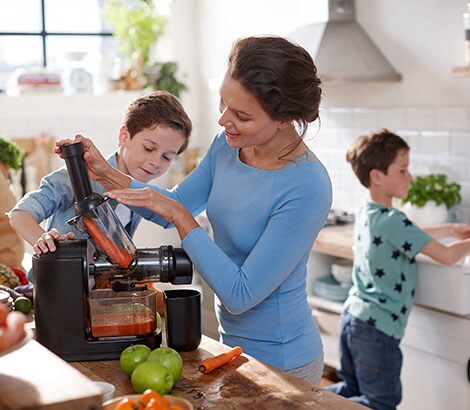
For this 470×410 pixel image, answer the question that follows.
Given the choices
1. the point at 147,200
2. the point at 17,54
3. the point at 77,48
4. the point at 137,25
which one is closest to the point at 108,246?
the point at 147,200

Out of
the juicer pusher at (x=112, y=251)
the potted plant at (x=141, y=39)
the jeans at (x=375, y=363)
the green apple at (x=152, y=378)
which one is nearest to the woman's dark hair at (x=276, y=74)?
the juicer pusher at (x=112, y=251)

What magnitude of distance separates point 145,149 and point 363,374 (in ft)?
6.04

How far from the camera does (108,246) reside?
2072mm

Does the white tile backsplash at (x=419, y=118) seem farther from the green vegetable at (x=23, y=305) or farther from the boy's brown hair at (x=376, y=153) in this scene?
the green vegetable at (x=23, y=305)

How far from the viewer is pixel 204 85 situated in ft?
21.6

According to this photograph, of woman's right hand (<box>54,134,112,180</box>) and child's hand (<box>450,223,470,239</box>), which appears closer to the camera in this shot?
woman's right hand (<box>54,134,112,180</box>)

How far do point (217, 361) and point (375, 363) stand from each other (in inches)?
A: 77.8

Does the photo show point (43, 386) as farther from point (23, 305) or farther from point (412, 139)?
point (412, 139)

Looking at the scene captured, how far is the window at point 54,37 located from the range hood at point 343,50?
2015 mm

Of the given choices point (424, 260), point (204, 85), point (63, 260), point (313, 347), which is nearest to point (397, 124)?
point (424, 260)

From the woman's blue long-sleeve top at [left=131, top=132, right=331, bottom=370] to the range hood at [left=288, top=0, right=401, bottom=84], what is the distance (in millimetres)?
2363

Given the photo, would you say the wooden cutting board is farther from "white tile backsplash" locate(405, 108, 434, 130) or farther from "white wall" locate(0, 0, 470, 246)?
"white tile backsplash" locate(405, 108, 434, 130)

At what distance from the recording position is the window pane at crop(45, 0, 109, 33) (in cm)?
639

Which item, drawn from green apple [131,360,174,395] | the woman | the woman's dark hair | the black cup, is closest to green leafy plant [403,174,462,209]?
the woman
